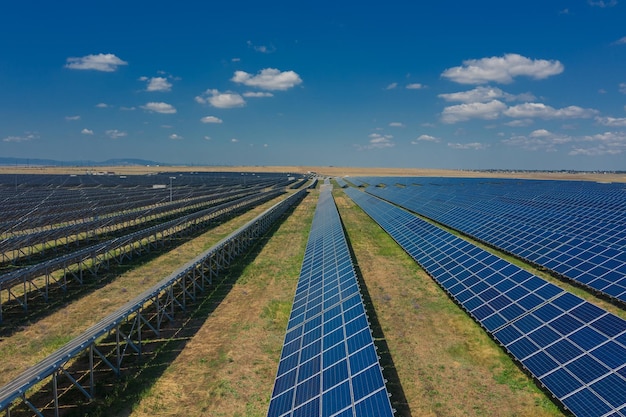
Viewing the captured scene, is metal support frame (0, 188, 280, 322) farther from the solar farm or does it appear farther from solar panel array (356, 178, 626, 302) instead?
solar panel array (356, 178, 626, 302)

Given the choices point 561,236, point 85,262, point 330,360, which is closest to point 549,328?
point 330,360

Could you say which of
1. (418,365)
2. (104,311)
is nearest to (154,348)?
(104,311)

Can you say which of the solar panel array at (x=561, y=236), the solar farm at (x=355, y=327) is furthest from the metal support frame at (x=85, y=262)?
the solar panel array at (x=561, y=236)

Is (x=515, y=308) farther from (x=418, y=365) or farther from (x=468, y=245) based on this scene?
(x=468, y=245)

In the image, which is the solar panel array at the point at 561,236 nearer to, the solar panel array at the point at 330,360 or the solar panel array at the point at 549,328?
the solar panel array at the point at 549,328

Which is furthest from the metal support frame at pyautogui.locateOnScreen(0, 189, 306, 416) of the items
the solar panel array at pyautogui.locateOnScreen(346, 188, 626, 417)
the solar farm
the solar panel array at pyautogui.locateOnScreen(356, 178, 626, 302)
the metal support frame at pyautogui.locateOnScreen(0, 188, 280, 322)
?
the solar panel array at pyautogui.locateOnScreen(356, 178, 626, 302)

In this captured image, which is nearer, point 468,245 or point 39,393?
point 39,393

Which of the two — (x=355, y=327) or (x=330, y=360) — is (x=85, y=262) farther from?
(x=330, y=360)
